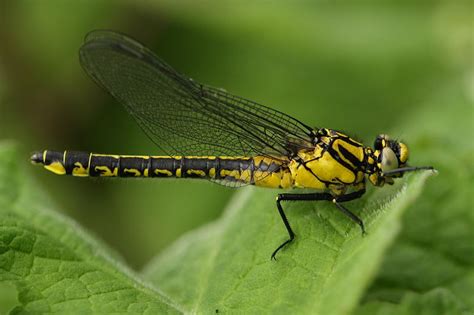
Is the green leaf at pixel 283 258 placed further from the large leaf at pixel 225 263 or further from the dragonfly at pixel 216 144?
the dragonfly at pixel 216 144

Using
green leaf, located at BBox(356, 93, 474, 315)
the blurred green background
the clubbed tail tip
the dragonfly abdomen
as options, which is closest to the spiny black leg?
green leaf, located at BBox(356, 93, 474, 315)

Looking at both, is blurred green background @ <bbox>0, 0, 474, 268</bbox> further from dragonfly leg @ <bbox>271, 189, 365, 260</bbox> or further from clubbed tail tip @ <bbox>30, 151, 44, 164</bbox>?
dragonfly leg @ <bbox>271, 189, 365, 260</bbox>

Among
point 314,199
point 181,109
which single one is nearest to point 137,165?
point 181,109

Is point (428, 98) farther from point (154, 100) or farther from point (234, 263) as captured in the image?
point (234, 263)

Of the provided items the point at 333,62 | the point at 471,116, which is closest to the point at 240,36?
the point at 333,62

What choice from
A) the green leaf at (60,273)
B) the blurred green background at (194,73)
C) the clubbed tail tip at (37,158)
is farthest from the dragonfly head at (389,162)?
the blurred green background at (194,73)

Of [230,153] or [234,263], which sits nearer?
[234,263]

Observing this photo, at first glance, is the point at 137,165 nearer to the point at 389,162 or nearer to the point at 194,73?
the point at 389,162
